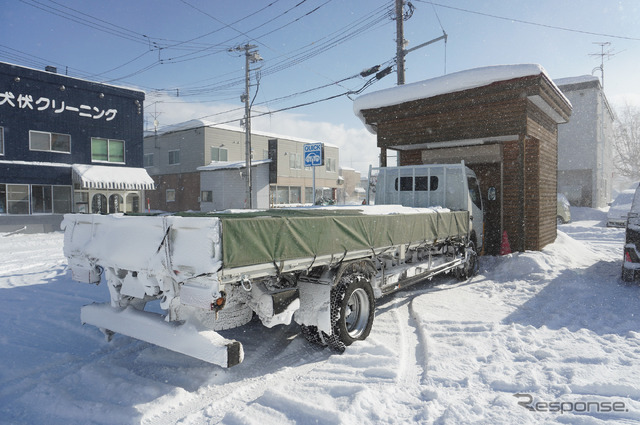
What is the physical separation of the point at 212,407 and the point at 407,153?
12.4 m

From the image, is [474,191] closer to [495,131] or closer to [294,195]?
[495,131]

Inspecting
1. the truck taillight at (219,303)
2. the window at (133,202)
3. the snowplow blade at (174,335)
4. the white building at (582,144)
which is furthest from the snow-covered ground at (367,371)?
the white building at (582,144)

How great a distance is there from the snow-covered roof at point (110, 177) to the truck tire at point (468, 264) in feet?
64.5

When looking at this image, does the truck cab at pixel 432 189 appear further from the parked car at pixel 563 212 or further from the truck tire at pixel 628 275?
the parked car at pixel 563 212

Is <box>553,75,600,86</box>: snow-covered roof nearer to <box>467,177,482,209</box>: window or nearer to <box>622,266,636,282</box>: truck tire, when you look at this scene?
<box>467,177,482,209</box>: window

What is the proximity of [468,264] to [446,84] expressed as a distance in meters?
5.39

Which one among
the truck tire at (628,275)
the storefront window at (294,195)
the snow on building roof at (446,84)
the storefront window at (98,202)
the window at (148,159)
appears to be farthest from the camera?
the window at (148,159)

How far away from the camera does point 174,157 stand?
36.9 metres

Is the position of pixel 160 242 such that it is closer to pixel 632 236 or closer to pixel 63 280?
pixel 63 280

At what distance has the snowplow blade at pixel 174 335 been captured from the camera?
356 cm

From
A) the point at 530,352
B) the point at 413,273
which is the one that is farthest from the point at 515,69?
the point at 530,352

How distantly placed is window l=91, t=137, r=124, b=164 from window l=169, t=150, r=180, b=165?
43.6 feet

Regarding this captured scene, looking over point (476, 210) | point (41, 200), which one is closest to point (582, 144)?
point (476, 210)

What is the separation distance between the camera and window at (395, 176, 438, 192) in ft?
30.8
